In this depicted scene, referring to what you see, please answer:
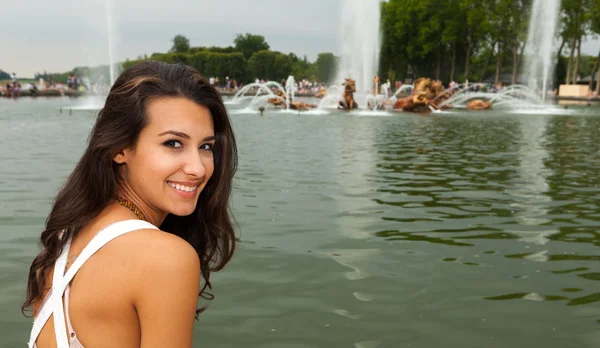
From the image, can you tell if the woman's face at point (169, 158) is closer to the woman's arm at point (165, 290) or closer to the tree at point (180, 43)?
the woman's arm at point (165, 290)

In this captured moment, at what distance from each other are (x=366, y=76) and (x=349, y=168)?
38.0 metres

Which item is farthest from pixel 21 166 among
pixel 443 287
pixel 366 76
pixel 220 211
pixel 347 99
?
pixel 366 76

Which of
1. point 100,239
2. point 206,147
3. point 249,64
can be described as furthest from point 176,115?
point 249,64

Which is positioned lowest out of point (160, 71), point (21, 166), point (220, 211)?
point (21, 166)

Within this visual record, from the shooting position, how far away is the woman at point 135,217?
1939 mm

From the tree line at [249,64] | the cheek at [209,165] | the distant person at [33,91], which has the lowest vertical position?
the distant person at [33,91]

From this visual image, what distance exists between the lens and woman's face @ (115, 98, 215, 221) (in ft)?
7.64

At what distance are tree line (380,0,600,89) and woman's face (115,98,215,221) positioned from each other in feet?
206

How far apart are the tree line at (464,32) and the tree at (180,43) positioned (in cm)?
7510

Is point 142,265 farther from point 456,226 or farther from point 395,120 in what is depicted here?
point 395,120

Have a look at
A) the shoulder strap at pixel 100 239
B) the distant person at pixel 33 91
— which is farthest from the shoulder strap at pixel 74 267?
the distant person at pixel 33 91

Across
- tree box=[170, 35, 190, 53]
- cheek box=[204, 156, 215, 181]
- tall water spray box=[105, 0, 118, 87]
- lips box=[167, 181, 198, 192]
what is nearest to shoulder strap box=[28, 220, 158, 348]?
lips box=[167, 181, 198, 192]

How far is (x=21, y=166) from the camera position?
13781 millimetres

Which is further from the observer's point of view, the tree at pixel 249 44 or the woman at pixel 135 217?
the tree at pixel 249 44
